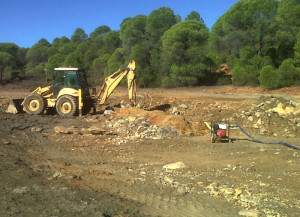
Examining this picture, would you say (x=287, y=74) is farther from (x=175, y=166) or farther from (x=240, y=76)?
(x=175, y=166)

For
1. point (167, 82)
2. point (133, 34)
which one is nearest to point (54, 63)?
point (133, 34)

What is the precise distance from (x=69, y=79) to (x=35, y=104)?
2412mm

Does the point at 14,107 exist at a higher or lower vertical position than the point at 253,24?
lower

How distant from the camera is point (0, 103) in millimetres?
21688

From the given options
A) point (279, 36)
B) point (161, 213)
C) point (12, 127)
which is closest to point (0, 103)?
point (12, 127)

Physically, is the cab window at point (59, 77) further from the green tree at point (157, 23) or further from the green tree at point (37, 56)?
the green tree at point (37, 56)

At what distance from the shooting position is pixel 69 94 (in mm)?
A: 16094

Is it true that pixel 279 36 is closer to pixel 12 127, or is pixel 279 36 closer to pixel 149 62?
pixel 149 62

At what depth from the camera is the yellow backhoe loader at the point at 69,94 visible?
52.2 feet

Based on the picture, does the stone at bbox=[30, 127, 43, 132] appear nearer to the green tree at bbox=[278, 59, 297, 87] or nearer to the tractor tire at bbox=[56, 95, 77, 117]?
the tractor tire at bbox=[56, 95, 77, 117]

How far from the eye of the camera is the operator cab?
51.5ft

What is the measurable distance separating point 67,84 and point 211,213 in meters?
12.2

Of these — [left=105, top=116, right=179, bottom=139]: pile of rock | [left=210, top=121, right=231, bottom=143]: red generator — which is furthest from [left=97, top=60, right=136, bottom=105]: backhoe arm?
[left=210, top=121, right=231, bottom=143]: red generator

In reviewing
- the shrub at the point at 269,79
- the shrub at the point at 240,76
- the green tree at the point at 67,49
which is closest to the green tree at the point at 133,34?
the shrub at the point at 240,76
